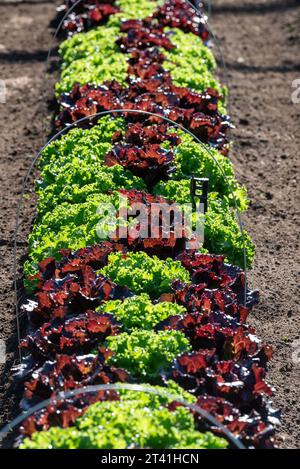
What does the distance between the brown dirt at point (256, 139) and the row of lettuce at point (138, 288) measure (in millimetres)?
538

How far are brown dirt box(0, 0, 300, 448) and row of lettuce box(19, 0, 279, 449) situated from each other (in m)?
0.54

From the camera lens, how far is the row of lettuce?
5164 mm

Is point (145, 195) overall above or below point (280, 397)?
above

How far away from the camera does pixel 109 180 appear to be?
7.57 meters

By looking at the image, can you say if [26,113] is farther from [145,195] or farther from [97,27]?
[145,195]

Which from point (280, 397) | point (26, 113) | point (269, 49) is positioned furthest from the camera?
point (269, 49)

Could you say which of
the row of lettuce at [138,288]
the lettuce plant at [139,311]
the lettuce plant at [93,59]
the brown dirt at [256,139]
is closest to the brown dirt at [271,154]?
the brown dirt at [256,139]

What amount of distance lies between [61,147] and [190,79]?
6.57 feet

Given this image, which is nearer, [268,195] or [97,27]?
[268,195]

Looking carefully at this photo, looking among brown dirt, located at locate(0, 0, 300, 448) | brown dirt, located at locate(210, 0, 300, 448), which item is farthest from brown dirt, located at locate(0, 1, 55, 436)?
brown dirt, located at locate(210, 0, 300, 448)

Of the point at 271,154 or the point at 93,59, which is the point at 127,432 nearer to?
the point at 271,154

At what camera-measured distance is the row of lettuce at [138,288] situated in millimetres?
5164
